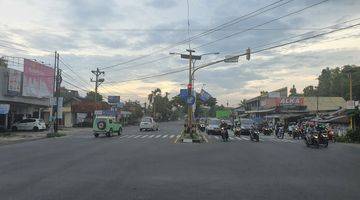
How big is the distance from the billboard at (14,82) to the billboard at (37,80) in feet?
4.18

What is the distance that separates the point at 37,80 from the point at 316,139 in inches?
1477

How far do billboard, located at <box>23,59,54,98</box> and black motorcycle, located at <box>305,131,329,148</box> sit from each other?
34210mm

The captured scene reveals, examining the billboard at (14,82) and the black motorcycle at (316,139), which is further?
the billboard at (14,82)

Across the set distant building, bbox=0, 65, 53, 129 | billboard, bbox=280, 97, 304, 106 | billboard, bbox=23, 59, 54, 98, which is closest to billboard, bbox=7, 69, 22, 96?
distant building, bbox=0, 65, 53, 129

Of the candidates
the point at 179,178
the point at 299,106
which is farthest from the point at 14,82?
the point at 299,106

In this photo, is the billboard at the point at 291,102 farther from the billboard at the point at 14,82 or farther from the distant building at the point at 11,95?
the billboard at the point at 14,82

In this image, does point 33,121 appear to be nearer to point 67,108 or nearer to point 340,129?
point 67,108

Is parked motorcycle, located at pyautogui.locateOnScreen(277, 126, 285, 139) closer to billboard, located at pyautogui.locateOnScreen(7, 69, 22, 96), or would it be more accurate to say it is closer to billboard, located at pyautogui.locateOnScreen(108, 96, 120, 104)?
billboard, located at pyautogui.locateOnScreen(7, 69, 22, 96)

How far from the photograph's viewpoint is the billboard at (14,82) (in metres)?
51.7

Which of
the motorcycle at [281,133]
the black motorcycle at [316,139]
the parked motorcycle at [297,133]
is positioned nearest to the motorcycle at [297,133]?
the parked motorcycle at [297,133]

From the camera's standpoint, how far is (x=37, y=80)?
59031mm

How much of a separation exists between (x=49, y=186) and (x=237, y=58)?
83.7 ft

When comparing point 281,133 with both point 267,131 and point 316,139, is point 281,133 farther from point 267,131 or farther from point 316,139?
point 316,139

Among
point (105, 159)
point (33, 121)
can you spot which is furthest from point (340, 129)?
point (33, 121)
